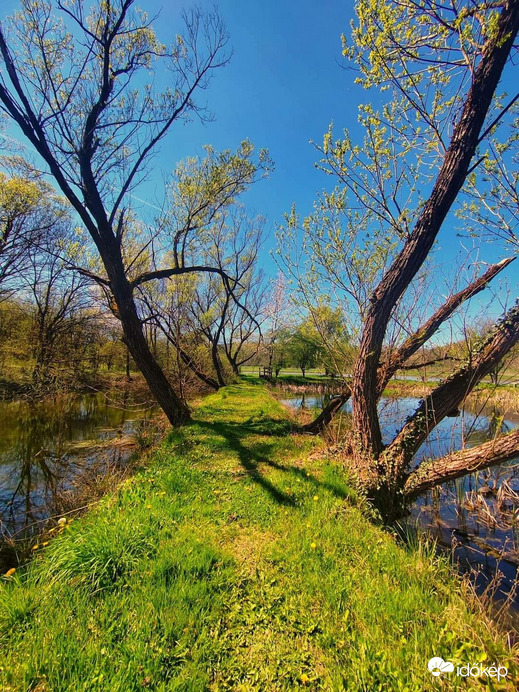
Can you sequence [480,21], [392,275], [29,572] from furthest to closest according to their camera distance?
1. [392,275]
2. [480,21]
3. [29,572]

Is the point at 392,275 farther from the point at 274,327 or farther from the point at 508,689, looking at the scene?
the point at 274,327

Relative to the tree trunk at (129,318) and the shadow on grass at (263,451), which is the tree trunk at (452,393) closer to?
the shadow on grass at (263,451)

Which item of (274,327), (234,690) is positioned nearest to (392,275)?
(234,690)

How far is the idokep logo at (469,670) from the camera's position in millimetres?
1538

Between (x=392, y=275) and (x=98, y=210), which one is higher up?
(x=98, y=210)

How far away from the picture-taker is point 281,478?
14.6ft

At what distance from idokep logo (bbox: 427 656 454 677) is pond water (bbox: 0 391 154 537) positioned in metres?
4.85

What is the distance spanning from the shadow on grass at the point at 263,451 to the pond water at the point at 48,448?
2724 millimetres

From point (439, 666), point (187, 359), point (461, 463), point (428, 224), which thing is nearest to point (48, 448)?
point (187, 359)

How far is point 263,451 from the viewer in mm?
5922

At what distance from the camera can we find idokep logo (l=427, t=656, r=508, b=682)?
154cm

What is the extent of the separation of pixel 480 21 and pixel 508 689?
574cm

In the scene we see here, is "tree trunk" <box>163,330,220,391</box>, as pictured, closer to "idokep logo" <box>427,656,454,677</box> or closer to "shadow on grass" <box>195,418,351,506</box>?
"shadow on grass" <box>195,418,351,506</box>

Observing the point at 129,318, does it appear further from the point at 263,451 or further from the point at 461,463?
the point at 461,463
